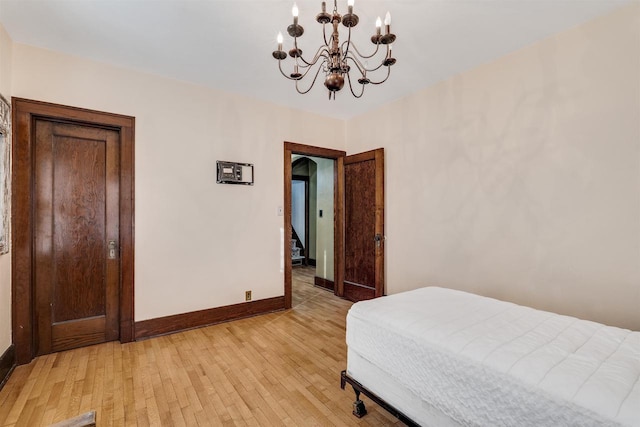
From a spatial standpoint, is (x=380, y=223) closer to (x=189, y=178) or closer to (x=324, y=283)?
(x=324, y=283)

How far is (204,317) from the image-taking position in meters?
3.24

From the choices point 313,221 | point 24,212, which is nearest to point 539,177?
point 24,212

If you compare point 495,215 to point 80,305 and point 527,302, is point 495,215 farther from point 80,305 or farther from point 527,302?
point 80,305

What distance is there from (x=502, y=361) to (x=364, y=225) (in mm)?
2912

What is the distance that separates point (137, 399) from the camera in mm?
1975

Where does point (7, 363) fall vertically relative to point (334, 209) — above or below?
below

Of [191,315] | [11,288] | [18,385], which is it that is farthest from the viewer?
[191,315]

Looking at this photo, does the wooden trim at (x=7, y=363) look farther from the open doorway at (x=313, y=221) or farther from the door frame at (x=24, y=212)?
the open doorway at (x=313, y=221)

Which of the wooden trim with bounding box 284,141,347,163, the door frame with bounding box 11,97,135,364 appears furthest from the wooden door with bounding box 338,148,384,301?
the door frame with bounding box 11,97,135,364

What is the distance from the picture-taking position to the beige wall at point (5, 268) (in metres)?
2.20

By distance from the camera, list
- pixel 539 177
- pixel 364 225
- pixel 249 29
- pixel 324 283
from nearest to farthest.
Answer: pixel 249 29 < pixel 539 177 < pixel 364 225 < pixel 324 283

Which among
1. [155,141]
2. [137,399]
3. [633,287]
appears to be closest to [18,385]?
[137,399]

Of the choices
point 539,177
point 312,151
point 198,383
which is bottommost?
point 198,383

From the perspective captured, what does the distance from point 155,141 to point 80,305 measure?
1.71 m
